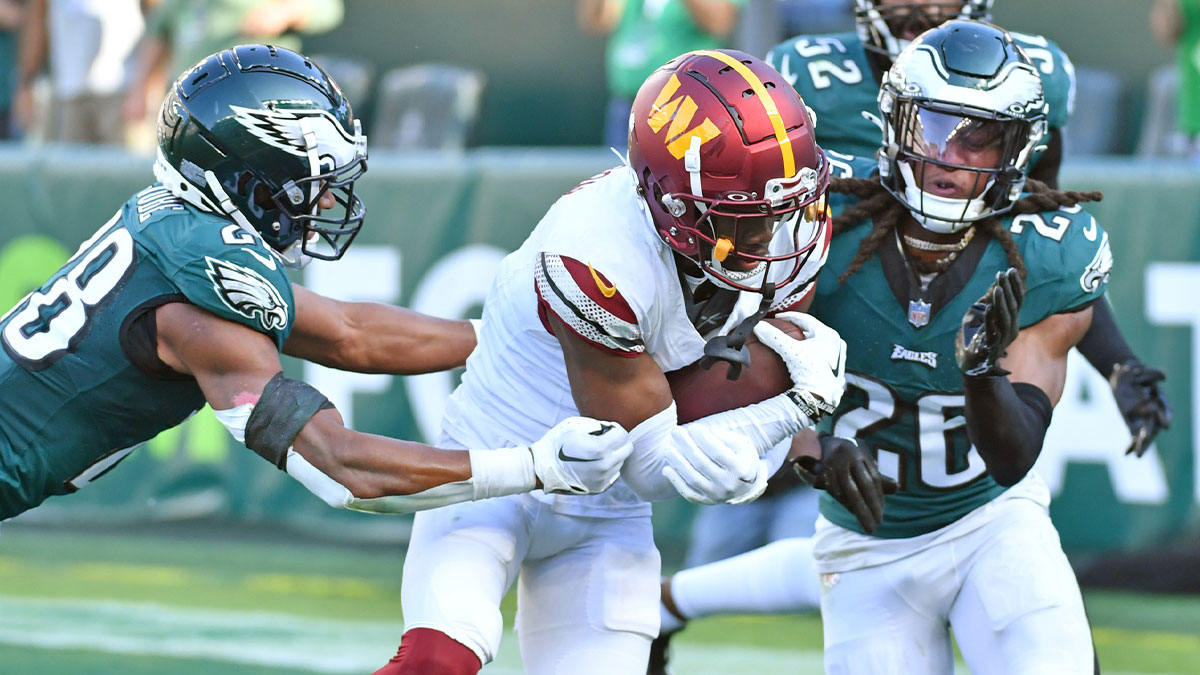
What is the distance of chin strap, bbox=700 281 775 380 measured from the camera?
3.14 meters

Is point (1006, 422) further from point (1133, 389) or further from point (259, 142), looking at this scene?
point (259, 142)

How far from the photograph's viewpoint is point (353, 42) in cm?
1049

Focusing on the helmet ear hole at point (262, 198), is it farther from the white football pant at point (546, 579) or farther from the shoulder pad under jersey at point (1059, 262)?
the shoulder pad under jersey at point (1059, 262)

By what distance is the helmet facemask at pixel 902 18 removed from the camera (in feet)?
13.6

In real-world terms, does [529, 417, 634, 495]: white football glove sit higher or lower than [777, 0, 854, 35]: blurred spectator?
higher

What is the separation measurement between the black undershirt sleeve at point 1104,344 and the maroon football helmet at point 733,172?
4.24 ft

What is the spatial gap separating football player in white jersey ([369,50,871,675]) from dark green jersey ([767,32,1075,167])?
902 millimetres

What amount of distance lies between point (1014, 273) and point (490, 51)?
24.2 feet

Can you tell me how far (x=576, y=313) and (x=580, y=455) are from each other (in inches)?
10.9

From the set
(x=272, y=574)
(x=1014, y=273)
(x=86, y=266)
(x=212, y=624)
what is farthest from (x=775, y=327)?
(x=272, y=574)

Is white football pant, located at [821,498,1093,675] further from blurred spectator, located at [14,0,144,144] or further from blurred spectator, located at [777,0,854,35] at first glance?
blurred spectator, located at [14,0,144,144]

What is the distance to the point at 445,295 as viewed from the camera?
661 centimetres

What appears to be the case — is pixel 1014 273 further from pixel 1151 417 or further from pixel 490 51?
pixel 490 51

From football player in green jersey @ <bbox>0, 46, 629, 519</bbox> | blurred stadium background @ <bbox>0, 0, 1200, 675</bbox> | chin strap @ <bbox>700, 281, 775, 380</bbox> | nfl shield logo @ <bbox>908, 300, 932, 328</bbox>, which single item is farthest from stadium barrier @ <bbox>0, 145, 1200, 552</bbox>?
football player in green jersey @ <bbox>0, 46, 629, 519</bbox>
